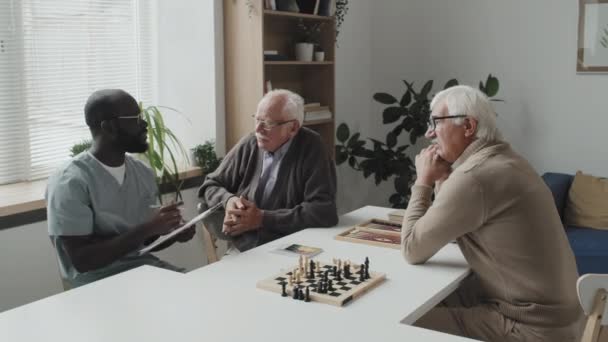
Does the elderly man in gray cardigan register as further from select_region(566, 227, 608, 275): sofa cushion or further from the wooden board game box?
select_region(566, 227, 608, 275): sofa cushion

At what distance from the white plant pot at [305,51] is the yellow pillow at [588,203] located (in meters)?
1.92

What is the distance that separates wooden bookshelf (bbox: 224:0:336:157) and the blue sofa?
155cm

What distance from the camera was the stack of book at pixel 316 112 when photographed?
4336mm

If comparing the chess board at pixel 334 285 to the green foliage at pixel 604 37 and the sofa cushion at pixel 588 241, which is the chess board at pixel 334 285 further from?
the green foliage at pixel 604 37

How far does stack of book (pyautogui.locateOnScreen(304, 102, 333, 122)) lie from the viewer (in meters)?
4.34

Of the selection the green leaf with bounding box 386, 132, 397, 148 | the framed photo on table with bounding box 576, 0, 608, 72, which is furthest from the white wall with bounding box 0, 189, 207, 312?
the framed photo on table with bounding box 576, 0, 608, 72

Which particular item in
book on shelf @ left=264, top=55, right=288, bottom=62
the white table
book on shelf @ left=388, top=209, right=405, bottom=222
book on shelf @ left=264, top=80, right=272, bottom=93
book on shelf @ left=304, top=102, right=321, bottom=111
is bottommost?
the white table

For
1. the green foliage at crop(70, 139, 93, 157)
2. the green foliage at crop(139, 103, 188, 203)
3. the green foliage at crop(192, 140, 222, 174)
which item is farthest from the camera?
the green foliage at crop(192, 140, 222, 174)

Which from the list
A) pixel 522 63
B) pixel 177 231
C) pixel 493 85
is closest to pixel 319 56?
pixel 493 85

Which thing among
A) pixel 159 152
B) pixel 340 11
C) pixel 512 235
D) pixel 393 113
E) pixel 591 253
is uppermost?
pixel 340 11

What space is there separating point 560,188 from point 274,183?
2326 mm

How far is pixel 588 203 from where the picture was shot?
4.33m

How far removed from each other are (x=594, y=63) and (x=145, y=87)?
117 inches

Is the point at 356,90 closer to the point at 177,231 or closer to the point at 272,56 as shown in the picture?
the point at 272,56
